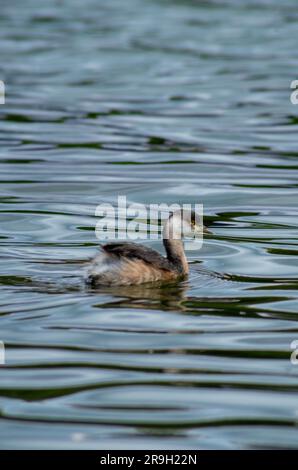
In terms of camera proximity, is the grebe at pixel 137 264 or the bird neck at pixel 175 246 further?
the bird neck at pixel 175 246

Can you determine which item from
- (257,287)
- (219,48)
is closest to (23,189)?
(257,287)

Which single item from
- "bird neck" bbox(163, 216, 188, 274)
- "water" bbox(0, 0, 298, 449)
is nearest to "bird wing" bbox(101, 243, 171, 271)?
"bird neck" bbox(163, 216, 188, 274)

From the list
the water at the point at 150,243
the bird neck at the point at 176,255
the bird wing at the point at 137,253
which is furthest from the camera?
the bird neck at the point at 176,255

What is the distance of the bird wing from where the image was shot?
9570 mm

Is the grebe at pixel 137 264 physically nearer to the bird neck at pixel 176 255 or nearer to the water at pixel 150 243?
the bird neck at pixel 176 255

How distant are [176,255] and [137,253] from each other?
0.58 m

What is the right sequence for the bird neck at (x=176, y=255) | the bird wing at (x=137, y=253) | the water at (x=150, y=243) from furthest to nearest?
the bird neck at (x=176, y=255)
the bird wing at (x=137, y=253)
the water at (x=150, y=243)

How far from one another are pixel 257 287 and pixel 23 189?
5.25 metres

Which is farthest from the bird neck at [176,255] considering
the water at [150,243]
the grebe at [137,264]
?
the water at [150,243]

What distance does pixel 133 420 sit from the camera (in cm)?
690

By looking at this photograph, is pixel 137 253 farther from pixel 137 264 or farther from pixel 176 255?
pixel 176 255

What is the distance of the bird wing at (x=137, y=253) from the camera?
9.57 meters
